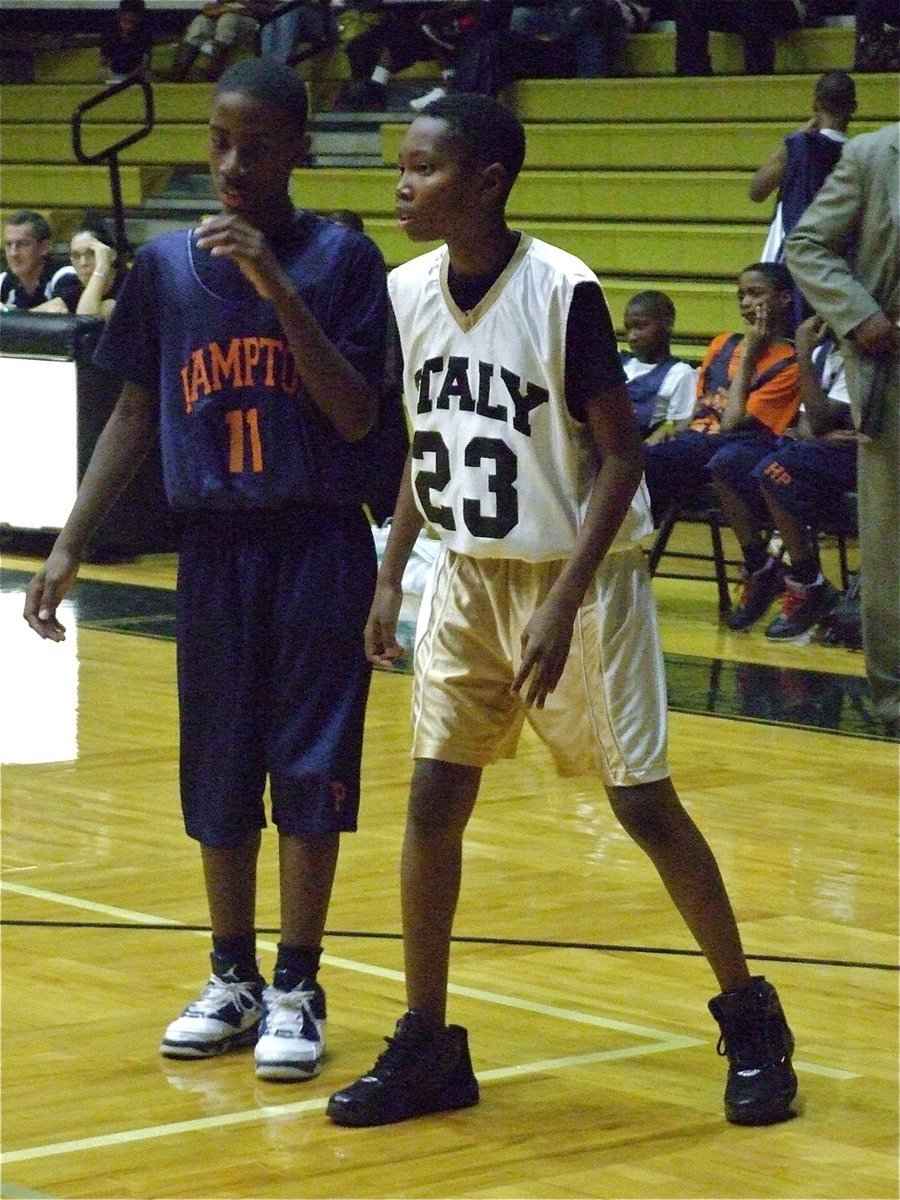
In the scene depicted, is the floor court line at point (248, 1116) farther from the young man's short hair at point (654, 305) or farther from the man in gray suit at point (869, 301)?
the young man's short hair at point (654, 305)

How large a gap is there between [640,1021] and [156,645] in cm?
457

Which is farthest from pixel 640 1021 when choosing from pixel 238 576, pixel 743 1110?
pixel 238 576

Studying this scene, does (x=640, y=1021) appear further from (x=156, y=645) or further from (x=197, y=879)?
(x=156, y=645)

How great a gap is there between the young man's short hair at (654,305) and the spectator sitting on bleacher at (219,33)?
6893 mm

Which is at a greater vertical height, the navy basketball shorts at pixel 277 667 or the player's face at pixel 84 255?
the navy basketball shorts at pixel 277 667

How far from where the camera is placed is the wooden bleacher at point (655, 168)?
12825mm

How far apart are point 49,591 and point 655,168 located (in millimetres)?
10233

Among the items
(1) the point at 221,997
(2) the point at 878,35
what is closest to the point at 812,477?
(2) the point at 878,35

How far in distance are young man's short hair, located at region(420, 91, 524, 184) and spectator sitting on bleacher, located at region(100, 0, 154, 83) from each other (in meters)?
13.1

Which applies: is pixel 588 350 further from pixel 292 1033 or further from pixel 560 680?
pixel 292 1033

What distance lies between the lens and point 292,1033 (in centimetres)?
359

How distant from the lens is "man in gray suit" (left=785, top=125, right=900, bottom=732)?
6.52 metres

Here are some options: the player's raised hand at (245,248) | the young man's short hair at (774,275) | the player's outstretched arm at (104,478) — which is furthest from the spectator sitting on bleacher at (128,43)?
the player's raised hand at (245,248)

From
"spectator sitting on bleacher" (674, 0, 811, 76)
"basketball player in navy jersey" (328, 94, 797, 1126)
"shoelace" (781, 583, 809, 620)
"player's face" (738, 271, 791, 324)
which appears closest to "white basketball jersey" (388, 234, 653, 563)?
"basketball player in navy jersey" (328, 94, 797, 1126)
